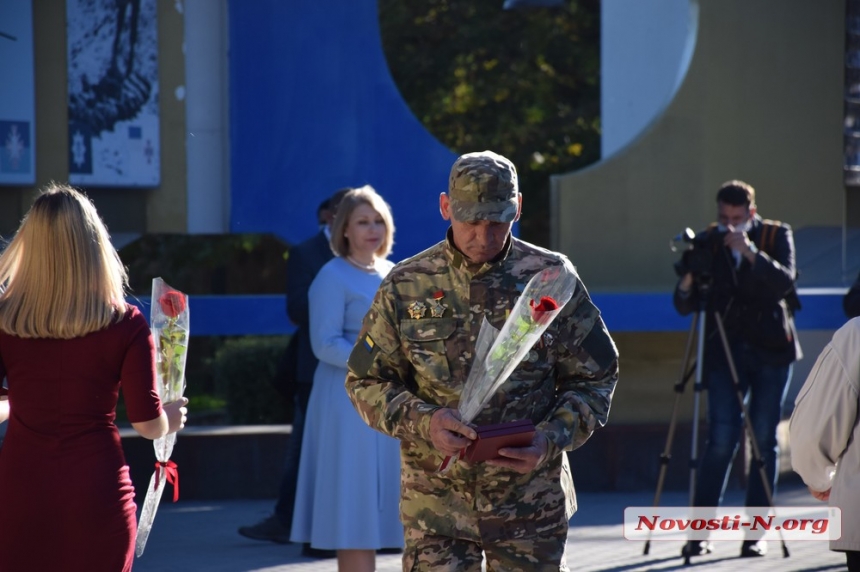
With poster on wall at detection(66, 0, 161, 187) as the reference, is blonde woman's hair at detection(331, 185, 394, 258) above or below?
below

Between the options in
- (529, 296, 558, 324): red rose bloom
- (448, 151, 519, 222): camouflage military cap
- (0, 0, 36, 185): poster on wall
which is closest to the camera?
(529, 296, 558, 324): red rose bloom

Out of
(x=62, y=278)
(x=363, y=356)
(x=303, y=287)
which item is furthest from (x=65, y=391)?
(x=303, y=287)

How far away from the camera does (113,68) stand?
8531 millimetres

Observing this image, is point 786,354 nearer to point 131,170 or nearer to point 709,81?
point 709,81

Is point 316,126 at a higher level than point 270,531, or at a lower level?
higher

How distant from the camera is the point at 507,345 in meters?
3.38

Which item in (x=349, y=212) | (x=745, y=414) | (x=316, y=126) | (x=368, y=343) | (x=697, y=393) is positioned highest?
(x=316, y=126)

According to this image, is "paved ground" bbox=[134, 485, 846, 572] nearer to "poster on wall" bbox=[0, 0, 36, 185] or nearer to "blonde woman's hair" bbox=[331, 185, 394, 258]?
"blonde woman's hair" bbox=[331, 185, 394, 258]

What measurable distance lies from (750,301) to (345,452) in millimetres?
2657

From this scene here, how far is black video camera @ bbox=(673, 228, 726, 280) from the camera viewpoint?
269 inches

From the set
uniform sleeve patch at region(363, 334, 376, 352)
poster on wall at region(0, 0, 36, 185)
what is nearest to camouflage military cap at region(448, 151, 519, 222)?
uniform sleeve patch at region(363, 334, 376, 352)

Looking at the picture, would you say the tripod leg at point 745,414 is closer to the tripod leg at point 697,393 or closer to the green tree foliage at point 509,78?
the tripod leg at point 697,393

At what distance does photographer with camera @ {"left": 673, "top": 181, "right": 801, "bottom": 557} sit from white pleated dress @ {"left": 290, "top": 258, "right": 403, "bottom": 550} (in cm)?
209

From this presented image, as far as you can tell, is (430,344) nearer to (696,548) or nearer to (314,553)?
(314,553)
